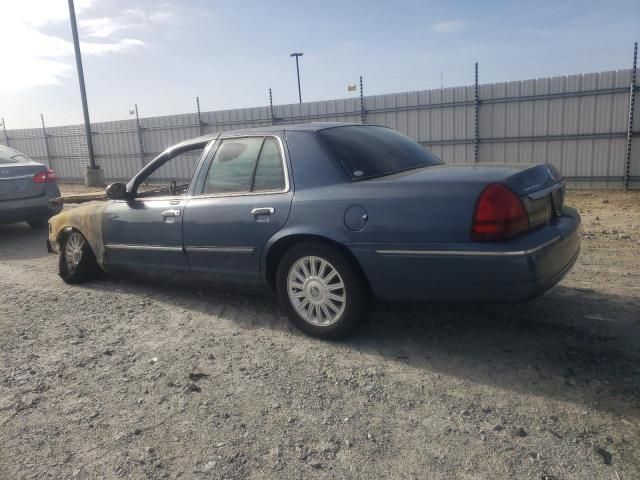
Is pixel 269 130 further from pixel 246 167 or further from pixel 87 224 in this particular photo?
pixel 87 224

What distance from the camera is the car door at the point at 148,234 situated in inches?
175

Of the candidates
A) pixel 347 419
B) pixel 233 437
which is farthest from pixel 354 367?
pixel 233 437

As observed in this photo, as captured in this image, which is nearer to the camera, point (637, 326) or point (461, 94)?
point (637, 326)

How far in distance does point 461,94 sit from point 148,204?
10.1 meters

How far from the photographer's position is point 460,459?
2334 millimetres

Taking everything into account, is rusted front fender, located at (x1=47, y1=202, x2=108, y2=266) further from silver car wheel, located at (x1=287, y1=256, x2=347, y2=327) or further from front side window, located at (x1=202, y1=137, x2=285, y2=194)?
silver car wheel, located at (x1=287, y1=256, x2=347, y2=327)

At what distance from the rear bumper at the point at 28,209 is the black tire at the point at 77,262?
10.9ft

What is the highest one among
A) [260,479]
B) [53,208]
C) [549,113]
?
[549,113]

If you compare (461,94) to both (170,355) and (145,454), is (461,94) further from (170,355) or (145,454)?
(145,454)

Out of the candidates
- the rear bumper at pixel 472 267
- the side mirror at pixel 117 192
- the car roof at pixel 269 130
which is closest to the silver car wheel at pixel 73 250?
the side mirror at pixel 117 192

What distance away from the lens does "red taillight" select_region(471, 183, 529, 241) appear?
9.87 feet

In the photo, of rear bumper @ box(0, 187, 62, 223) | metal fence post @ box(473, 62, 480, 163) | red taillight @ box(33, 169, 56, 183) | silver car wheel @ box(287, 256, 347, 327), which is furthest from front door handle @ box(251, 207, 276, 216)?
metal fence post @ box(473, 62, 480, 163)

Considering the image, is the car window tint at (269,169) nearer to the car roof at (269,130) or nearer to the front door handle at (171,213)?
the car roof at (269,130)

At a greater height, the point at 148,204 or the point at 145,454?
the point at 148,204
